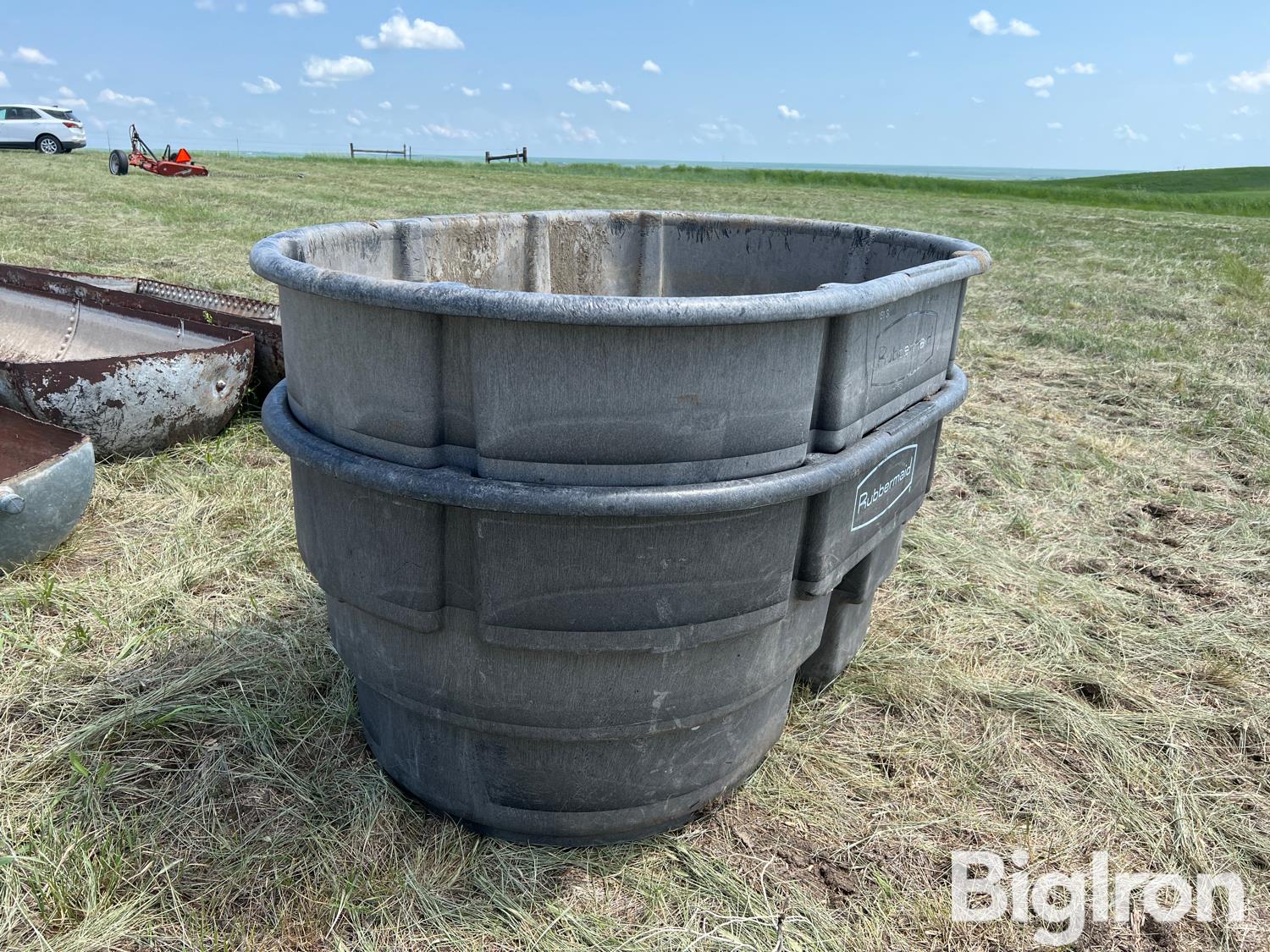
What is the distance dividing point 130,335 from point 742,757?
483 cm

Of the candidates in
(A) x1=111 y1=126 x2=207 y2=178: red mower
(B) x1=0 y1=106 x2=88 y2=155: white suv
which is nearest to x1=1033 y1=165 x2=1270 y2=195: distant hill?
(A) x1=111 y1=126 x2=207 y2=178: red mower

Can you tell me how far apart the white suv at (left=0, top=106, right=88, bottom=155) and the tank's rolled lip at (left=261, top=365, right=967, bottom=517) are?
31291mm

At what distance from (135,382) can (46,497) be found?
3.59ft

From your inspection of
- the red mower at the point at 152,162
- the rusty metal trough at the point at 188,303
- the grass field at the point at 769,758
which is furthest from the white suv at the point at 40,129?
the grass field at the point at 769,758

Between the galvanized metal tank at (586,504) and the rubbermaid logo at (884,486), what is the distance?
12 mm

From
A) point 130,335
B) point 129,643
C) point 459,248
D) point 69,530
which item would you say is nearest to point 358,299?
point 459,248

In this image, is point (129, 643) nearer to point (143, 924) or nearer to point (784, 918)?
point (143, 924)

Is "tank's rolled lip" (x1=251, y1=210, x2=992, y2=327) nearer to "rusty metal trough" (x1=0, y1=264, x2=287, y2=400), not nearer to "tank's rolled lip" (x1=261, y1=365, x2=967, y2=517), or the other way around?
"tank's rolled lip" (x1=261, y1=365, x2=967, y2=517)

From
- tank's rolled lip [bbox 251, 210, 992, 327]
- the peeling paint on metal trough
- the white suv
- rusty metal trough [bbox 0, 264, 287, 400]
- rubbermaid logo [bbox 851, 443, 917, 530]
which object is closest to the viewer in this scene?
tank's rolled lip [bbox 251, 210, 992, 327]

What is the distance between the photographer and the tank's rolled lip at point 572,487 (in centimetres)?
153

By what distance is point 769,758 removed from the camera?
2438 millimetres

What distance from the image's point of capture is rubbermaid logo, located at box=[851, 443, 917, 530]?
200 cm

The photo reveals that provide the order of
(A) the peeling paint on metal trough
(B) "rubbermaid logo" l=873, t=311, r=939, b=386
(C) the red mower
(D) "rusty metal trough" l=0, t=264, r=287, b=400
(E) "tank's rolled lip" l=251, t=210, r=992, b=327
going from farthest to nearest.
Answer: (C) the red mower → (D) "rusty metal trough" l=0, t=264, r=287, b=400 → (A) the peeling paint on metal trough → (B) "rubbermaid logo" l=873, t=311, r=939, b=386 → (E) "tank's rolled lip" l=251, t=210, r=992, b=327

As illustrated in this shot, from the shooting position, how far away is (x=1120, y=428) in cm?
541
